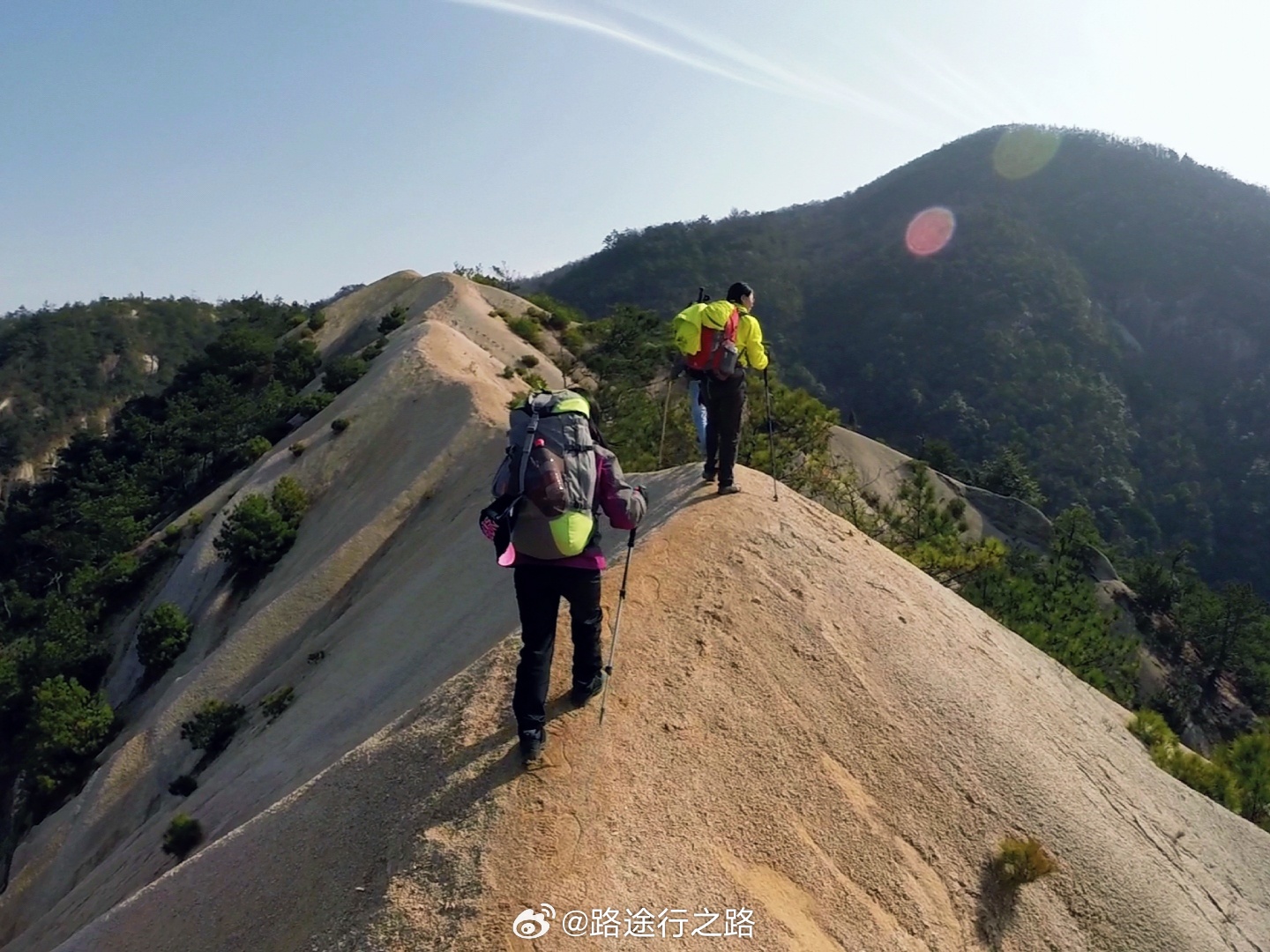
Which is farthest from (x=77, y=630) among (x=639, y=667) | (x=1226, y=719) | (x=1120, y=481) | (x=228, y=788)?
(x=1120, y=481)

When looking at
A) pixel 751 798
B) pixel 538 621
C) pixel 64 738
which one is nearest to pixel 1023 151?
pixel 64 738

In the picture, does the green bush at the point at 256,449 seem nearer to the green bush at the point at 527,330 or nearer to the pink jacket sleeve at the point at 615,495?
the green bush at the point at 527,330

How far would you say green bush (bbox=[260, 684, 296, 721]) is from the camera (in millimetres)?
17453

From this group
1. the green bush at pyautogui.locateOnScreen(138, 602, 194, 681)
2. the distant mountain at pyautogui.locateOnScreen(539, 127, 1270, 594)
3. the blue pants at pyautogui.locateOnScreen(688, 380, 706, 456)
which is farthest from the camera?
the distant mountain at pyautogui.locateOnScreen(539, 127, 1270, 594)

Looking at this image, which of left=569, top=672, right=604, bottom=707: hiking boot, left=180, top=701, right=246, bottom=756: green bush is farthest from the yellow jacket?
left=180, top=701, right=246, bottom=756: green bush

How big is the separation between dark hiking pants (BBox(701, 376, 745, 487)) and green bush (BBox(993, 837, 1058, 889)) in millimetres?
4486

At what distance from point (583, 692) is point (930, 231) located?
131204 mm

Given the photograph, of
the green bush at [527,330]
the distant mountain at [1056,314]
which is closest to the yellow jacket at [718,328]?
the green bush at [527,330]

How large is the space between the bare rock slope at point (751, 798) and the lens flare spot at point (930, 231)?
115966 millimetres

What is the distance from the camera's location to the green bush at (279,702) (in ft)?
57.3

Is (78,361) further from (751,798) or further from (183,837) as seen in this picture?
(751,798)

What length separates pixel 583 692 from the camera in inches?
238

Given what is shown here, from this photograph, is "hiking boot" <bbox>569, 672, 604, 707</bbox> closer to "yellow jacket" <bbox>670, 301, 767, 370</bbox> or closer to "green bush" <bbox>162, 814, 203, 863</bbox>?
"yellow jacket" <bbox>670, 301, 767, 370</bbox>

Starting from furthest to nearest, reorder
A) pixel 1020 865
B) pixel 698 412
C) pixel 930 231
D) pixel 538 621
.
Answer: pixel 930 231 < pixel 698 412 < pixel 1020 865 < pixel 538 621
